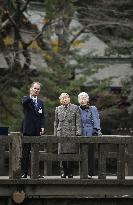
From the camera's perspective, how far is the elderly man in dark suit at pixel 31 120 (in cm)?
1146

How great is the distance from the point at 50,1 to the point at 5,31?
3245 millimetres

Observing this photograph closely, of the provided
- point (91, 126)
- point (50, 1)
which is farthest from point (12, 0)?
point (91, 126)

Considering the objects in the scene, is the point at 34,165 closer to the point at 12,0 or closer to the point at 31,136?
the point at 31,136

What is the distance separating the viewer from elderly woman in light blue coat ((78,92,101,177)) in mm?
11617

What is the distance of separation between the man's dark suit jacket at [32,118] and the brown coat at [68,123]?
0.32 meters

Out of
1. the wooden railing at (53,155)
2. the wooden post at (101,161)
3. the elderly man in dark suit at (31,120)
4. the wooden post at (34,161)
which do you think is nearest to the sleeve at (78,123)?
the wooden railing at (53,155)

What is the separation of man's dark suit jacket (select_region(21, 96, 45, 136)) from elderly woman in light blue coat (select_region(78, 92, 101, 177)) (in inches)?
30.5

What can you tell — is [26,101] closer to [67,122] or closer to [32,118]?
[32,118]

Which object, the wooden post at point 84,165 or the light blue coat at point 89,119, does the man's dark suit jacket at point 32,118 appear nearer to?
the light blue coat at point 89,119

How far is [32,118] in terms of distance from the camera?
11500 mm

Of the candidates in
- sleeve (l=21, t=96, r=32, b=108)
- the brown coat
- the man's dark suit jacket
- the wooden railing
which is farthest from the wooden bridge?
Result: sleeve (l=21, t=96, r=32, b=108)

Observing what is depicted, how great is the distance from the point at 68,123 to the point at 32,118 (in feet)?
2.26

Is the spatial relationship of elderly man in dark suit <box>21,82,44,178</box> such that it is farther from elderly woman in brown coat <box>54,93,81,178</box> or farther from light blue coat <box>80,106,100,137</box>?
light blue coat <box>80,106,100,137</box>

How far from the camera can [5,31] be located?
2523 centimetres
